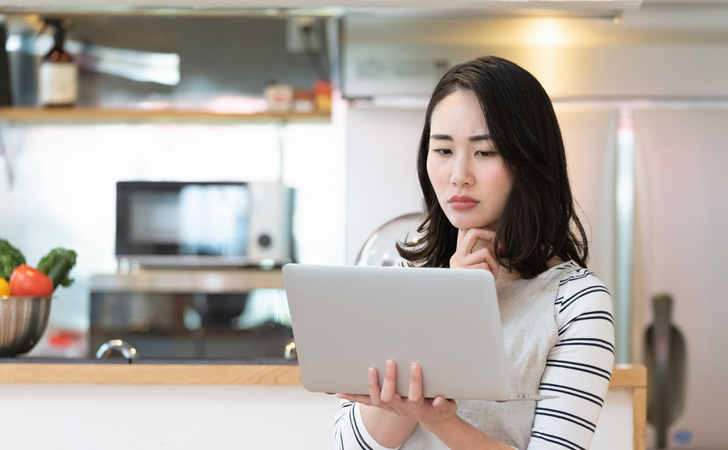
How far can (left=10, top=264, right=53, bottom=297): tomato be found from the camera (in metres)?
1.70

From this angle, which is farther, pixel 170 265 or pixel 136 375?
pixel 170 265

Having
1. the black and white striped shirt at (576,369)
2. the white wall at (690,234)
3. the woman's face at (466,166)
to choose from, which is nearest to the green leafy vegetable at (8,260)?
the woman's face at (466,166)

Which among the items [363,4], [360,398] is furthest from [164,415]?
[363,4]

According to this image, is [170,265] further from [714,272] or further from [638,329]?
[714,272]

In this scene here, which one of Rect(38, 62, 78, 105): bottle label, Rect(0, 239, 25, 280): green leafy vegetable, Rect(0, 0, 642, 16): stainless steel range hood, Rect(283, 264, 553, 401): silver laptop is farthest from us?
Rect(38, 62, 78, 105): bottle label

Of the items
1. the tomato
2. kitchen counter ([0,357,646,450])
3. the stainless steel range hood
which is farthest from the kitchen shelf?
kitchen counter ([0,357,646,450])

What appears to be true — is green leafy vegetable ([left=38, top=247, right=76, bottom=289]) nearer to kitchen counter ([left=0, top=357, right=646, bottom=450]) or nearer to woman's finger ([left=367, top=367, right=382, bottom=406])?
kitchen counter ([left=0, top=357, right=646, bottom=450])

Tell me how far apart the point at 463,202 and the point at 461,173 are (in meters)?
0.04

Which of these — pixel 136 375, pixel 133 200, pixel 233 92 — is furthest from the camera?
pixel 233 92

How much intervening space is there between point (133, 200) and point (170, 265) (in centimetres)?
31

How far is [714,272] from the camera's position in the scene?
8.99 ft

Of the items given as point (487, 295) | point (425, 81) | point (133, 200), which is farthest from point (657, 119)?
point (487, 295)

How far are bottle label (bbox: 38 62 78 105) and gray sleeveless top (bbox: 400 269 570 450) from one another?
2776 mm

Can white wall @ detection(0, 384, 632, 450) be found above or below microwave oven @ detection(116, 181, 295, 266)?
below
